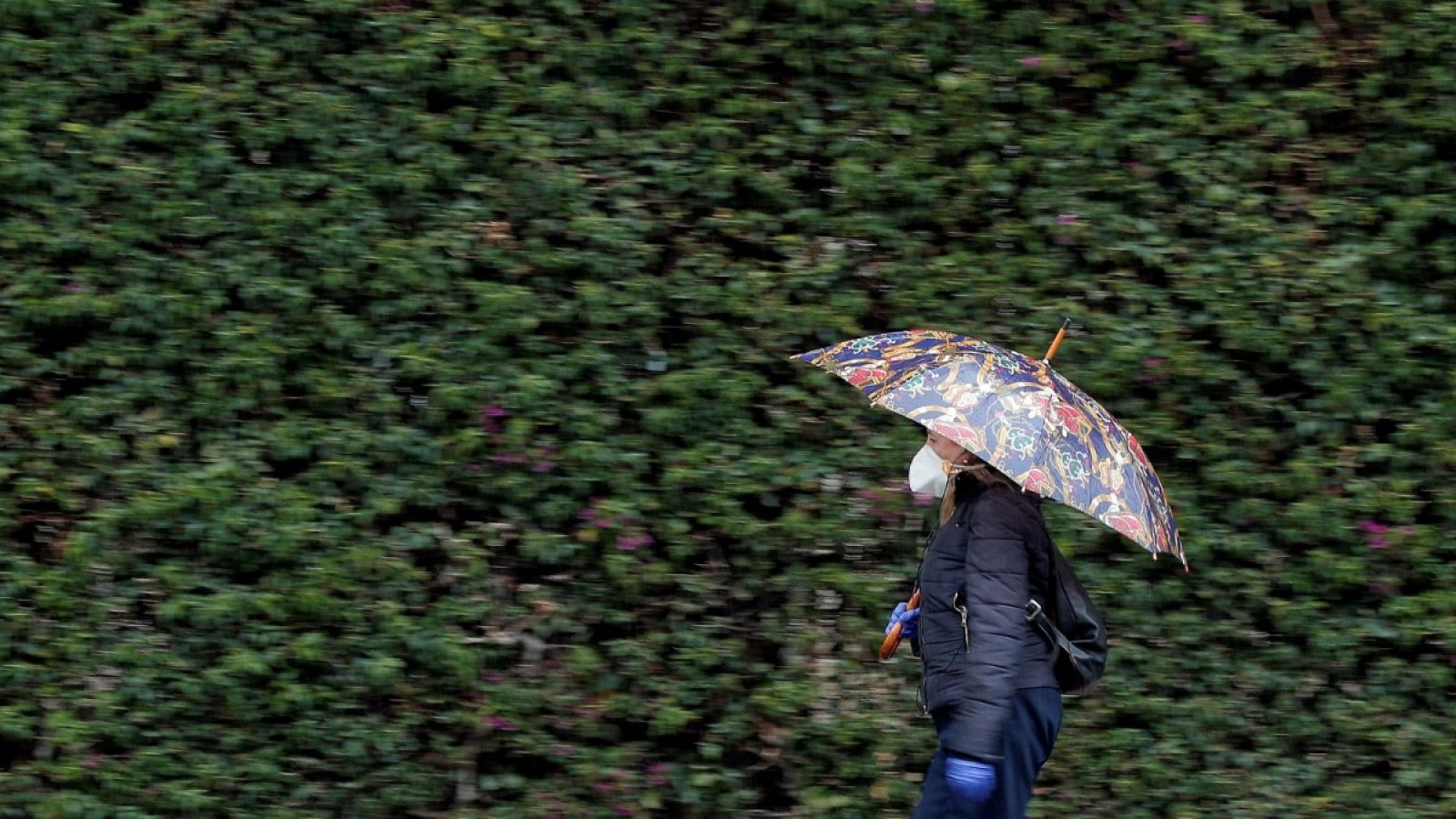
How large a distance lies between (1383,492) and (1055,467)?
2.15 metres

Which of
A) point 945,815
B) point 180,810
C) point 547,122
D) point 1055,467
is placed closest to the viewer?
point 1055,467

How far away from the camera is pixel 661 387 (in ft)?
18.3

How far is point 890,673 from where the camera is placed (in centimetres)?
549

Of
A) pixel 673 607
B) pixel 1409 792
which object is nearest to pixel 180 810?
pixel 673 607

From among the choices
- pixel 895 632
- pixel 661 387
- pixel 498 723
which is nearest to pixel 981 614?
pixel 895 632

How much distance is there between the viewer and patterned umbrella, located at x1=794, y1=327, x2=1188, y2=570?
3.92 meters

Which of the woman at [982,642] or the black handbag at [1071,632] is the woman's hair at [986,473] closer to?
the woman at [982,642]

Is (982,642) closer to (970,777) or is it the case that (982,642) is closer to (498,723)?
(970,777)

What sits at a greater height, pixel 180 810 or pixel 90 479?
pixel 90 479

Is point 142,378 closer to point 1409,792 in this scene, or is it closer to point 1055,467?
point 1055,467

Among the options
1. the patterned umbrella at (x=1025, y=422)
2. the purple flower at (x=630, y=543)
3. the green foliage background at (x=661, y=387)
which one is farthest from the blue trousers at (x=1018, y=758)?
the purple flower at (x=630, y=543)

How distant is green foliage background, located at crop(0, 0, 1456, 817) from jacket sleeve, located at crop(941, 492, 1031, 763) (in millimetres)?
1441

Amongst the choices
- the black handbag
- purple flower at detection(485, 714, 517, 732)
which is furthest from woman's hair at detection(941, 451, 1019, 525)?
purple flower at detection(485, 714, 517, 732)

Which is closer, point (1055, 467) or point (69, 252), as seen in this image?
point (1055, 467)
